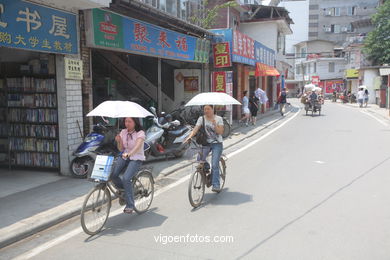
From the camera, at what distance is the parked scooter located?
9.51m

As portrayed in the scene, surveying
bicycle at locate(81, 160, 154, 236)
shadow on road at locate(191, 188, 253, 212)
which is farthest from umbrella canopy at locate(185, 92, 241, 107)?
shadow on road at locate(191, 188, 253, 212)

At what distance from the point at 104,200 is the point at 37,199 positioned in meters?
1.92

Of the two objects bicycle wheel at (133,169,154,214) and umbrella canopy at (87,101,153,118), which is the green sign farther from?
bicycle wheel at (133,169,154,214)

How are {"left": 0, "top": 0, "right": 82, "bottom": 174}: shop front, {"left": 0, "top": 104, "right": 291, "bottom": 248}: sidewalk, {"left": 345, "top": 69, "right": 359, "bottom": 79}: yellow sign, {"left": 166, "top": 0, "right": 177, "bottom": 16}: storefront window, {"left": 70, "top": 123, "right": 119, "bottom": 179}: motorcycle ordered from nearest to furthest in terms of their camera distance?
1. {"left": 0, "top": 104, "right": 291, "bottom": 248}: sidewalk
2. {"left": 0, "top": 0, "right": 82, "bottom": 174}: shop front
3. {"left": 70, "top": 123, "right": 119, "bottom": 179}: motorcycle
4. {"left": 166, "top": 0, "right": 177, "bottom": 16}: storefront window
5. {"left": 345, "top": 69, "right": 359, "bottom": 79}: yellow sign

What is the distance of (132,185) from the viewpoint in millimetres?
5484

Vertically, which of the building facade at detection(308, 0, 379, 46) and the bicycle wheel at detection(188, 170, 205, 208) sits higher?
the building facade at detection(308, 0, 379, 46)

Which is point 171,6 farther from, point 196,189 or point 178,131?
point 196,189

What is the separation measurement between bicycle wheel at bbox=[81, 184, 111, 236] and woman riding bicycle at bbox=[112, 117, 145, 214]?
0.91 ft

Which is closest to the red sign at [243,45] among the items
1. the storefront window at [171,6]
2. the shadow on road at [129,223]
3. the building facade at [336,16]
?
the storefront window at [171,6]

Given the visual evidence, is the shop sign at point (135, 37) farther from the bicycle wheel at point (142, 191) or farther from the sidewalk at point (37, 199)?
the bicycle wheel at point (142, 191)

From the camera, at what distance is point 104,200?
5109 mm

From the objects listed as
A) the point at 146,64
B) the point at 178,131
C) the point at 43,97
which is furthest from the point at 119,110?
the point at 146,64

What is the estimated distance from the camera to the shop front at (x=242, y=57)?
52.2ft

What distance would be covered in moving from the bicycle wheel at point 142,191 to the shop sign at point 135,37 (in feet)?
12.2
